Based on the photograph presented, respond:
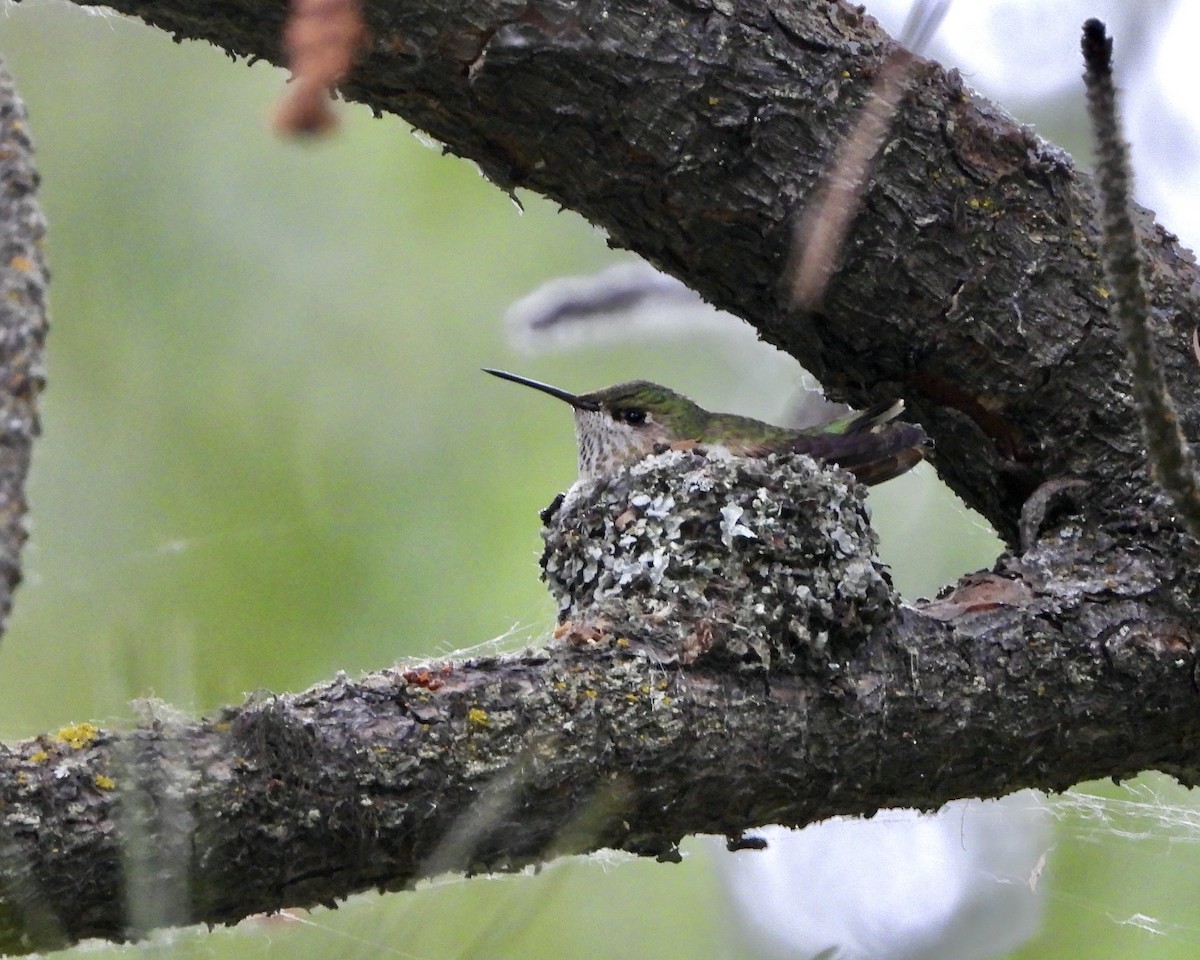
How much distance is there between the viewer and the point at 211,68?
622 centimetres

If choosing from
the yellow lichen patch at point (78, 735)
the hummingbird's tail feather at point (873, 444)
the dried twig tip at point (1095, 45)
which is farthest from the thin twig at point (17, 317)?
the hummingbird's tail feather at point (873, 444)

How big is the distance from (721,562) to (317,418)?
9.93ft

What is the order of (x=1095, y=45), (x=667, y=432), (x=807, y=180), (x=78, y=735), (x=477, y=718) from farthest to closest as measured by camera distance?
(x=667, y=432) → (x=807, y=180) → (x=477, y=718) → (x=78, y=735) → (x=1095, y=45)

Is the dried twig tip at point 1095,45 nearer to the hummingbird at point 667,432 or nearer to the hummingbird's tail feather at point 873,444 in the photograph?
the hummingbird's tail feather at point 873,444

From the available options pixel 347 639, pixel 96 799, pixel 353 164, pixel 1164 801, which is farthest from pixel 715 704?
pixel 353 164

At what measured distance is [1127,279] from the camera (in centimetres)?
156

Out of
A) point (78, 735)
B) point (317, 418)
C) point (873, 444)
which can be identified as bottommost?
point (78, 735)

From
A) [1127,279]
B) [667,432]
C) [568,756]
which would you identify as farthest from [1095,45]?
[667,432]

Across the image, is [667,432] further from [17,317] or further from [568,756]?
[17,317]

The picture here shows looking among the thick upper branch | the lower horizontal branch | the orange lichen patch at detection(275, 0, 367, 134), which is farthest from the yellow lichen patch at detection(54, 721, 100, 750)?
the thick upper branch

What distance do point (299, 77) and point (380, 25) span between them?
141cm

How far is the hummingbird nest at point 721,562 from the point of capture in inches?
91.4

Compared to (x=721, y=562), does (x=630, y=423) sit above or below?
above

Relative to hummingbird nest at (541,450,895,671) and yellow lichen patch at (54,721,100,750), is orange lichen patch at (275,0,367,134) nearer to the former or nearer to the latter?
yellow lichen patch at (54,721,100,750)
